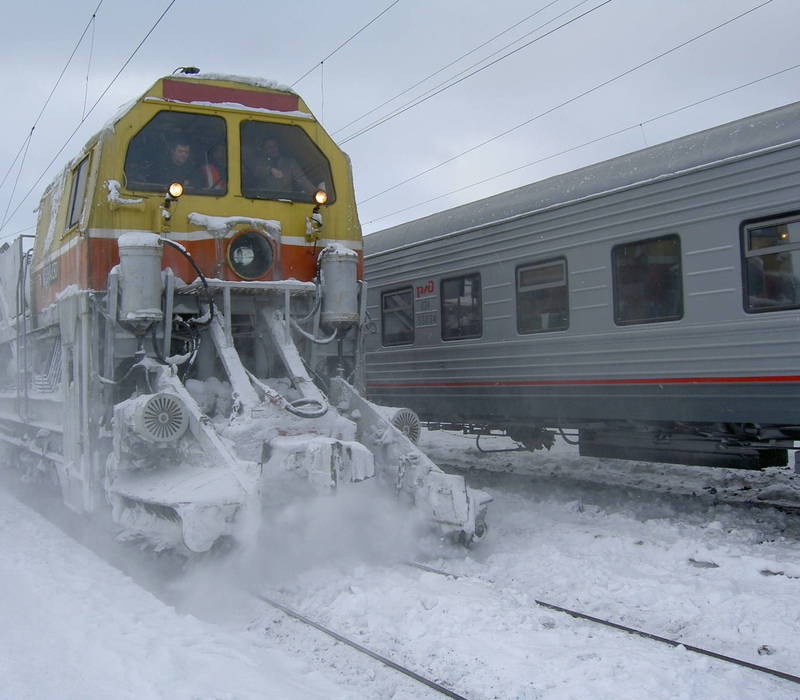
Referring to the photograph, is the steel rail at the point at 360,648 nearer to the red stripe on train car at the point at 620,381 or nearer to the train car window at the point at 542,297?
the red stripe on train car at the point at 620,381

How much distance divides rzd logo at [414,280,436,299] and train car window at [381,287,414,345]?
0.47ft

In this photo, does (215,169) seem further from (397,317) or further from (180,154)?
(397,317)

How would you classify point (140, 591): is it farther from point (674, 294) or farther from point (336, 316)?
point (674, 294)

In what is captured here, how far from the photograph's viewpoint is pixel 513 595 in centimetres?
523

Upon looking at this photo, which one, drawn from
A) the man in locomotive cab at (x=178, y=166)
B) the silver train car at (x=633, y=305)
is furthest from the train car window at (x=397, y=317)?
the man in locomotive cab at (x=178, y=166)

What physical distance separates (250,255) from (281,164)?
107cm

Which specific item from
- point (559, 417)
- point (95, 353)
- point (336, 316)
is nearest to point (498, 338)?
point (559, 417)

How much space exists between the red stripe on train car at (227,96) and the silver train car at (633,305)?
3018 mm

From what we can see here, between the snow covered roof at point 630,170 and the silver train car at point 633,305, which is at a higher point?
the snow covered roof at point 630,170

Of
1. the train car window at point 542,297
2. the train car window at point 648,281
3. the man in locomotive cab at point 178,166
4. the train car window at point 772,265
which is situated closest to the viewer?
the train car window at point 772,265

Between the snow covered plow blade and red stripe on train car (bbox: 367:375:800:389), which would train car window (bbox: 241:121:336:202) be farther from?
red stripe on train car (bbox: 367:375:800:389)

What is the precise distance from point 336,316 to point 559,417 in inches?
122

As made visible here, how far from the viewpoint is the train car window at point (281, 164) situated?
730 cm

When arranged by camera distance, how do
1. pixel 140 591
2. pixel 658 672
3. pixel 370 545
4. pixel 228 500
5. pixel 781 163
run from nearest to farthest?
pixel 658 672, pixel 228 500, pixel 140 591, pixel 370 545, pixel 781 163
